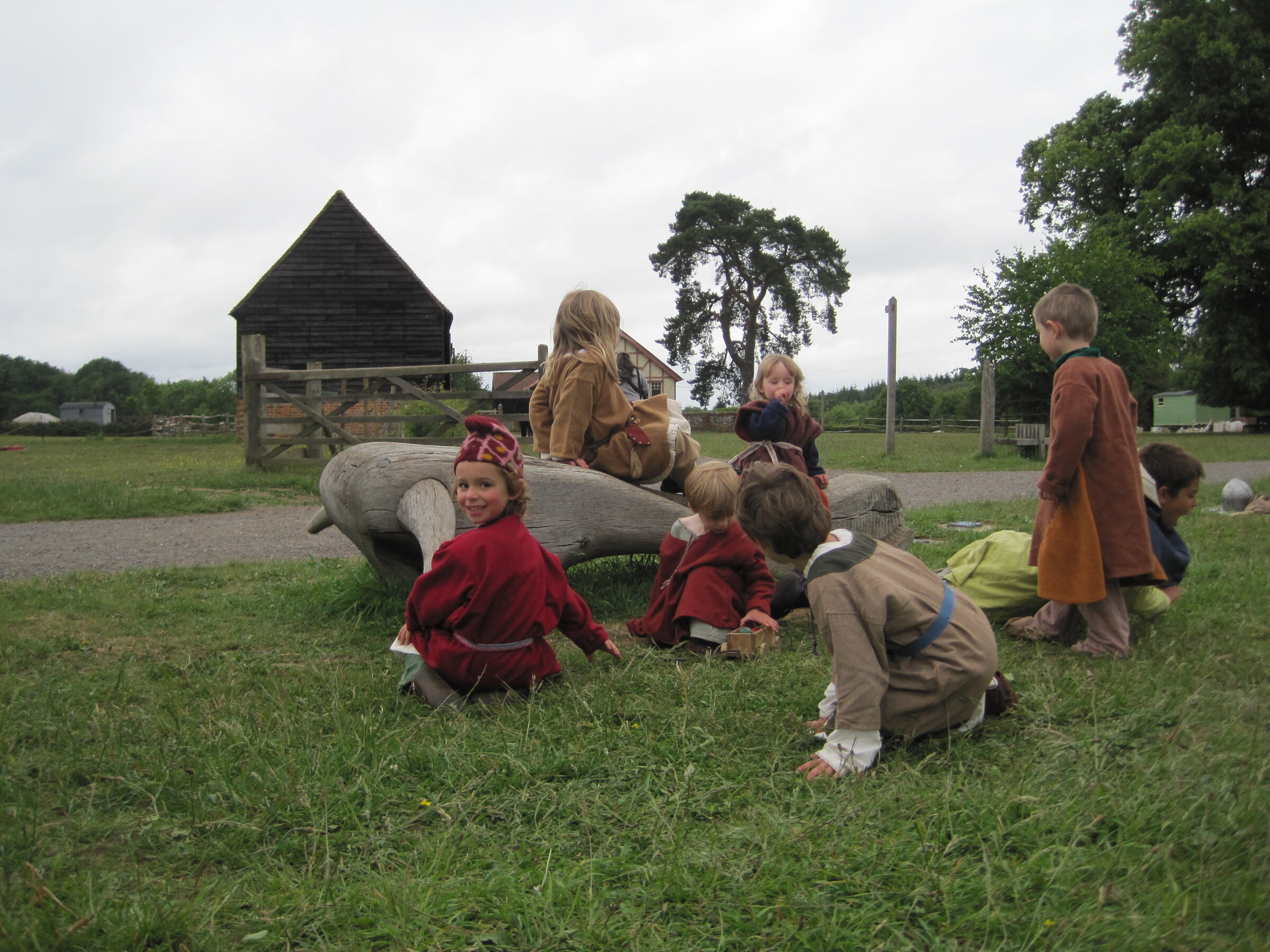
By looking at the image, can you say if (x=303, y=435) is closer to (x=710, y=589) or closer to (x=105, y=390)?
(x=710, y=589)

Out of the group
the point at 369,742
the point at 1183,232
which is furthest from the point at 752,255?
the point at 369,742

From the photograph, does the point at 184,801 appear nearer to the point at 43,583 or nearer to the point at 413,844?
the point at 413,844

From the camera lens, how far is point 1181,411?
74.9 m

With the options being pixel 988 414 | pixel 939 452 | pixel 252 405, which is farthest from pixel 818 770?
pixel 939 452

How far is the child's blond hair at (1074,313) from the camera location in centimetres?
418

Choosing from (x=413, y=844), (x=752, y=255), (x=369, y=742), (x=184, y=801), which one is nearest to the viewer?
(x=413, y=844)

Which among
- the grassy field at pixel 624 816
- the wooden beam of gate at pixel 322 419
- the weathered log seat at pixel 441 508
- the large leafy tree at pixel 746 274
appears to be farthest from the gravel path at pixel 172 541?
the large leafy tree at pixel 746 274

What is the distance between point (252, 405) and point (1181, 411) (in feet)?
261

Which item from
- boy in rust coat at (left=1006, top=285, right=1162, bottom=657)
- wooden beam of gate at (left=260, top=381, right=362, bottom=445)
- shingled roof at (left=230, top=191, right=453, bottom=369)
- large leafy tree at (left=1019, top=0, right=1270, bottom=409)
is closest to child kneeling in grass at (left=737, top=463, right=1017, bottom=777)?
boy in rust coat at (left=1006, top=285, right=1162, bottom=657)

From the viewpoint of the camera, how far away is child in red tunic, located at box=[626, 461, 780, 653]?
4.22m

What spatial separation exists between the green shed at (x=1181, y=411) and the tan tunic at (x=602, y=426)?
7522cm

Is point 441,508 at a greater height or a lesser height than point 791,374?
lesser

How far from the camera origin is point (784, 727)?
10.1 ft

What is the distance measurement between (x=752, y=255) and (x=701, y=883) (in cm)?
4907
